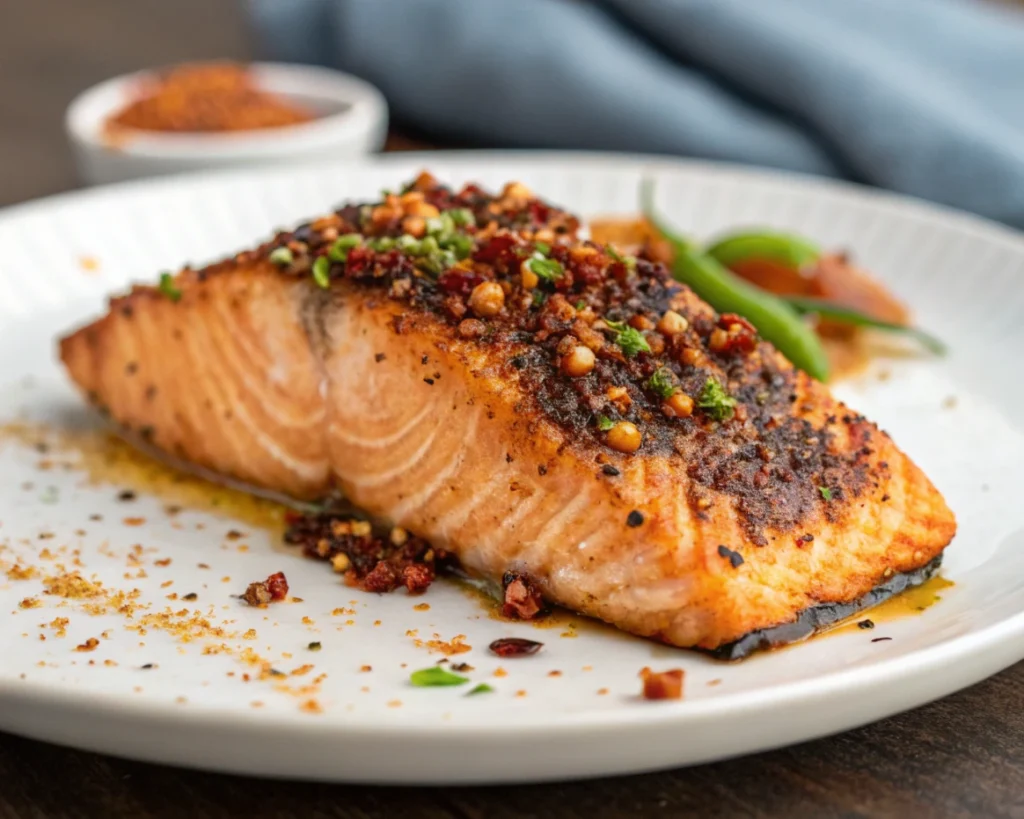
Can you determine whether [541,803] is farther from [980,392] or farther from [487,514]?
[980,392]

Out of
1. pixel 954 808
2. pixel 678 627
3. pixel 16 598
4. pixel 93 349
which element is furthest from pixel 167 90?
pixel 954 808

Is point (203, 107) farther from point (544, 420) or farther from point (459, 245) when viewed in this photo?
point (544, 420)

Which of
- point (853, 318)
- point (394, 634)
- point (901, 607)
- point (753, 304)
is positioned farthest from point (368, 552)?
point (853, 318)

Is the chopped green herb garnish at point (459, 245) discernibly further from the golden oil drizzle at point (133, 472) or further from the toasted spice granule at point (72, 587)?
the toasted spice granule at point (72, 587)

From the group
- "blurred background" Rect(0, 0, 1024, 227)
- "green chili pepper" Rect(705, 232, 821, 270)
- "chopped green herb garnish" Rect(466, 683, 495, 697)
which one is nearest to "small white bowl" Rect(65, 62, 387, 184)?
"blurred background" Rect(0, 0, 1024, 227)

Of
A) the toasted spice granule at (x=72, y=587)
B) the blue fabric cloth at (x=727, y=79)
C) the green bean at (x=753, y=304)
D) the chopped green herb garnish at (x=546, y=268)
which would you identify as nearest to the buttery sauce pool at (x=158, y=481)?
the toasted spice granule at (x=72, y=587)
